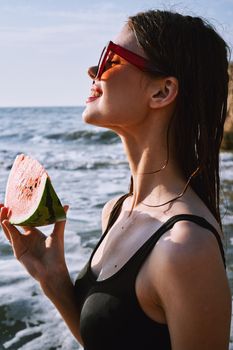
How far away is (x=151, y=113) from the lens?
8.18 ft

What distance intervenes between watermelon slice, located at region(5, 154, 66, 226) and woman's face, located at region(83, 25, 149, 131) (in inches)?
20.6

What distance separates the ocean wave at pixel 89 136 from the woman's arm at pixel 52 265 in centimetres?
2333

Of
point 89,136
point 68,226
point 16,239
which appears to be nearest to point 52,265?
point 16,239

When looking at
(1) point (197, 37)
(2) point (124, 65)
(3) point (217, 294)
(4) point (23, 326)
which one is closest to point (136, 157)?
(2) point (124, 65)

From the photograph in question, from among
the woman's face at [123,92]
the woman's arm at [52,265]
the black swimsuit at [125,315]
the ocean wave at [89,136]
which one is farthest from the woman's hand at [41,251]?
the ocean wave at [89,136]

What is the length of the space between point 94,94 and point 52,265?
829 millimetres

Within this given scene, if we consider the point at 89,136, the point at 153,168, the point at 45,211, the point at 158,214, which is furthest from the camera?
the point at 89,136

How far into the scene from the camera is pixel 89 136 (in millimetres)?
28344

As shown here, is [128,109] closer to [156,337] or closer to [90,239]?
[156,337]

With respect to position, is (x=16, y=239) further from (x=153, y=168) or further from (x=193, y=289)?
(x=193, y=289)

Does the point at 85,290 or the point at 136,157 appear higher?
the point at 136,157

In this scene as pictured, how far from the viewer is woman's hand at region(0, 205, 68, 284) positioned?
2.64 metres

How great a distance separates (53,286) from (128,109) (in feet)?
3.00

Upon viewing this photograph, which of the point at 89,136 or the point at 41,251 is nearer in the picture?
the point at 41,251
